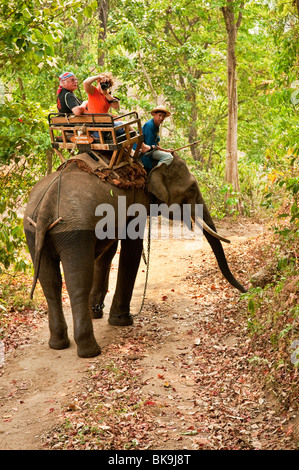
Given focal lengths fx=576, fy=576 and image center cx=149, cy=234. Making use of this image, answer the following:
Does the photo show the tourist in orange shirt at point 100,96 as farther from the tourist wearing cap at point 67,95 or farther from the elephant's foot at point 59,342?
the elephant's foot at point 59,342

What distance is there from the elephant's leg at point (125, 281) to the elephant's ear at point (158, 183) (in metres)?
0.73

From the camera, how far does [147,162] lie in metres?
Answer: 8.23

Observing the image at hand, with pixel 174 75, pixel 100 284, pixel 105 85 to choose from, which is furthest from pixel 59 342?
pixel 174 75

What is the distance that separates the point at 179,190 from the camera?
8.27 m

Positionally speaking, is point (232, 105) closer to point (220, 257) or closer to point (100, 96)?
point (220, 257)

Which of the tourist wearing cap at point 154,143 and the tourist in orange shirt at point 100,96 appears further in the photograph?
the tourist wearing cap at point 154,143

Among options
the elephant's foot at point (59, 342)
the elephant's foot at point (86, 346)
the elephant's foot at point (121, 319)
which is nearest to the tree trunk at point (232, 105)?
the elephant's foot at point (121, 319)

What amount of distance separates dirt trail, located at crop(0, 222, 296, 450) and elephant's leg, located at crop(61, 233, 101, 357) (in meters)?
0.24

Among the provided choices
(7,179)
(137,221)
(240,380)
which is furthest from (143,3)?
(240,380)

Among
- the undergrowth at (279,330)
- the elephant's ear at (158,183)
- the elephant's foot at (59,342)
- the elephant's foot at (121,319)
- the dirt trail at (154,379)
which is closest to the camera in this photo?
the dirt trail at (154,379)

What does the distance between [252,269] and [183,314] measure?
1.73m

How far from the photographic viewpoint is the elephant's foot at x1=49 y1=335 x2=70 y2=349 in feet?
24.3

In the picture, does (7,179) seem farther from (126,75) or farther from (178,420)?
(126,75)

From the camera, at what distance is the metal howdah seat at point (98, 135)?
23.5ft
